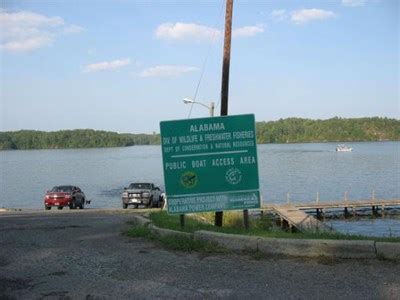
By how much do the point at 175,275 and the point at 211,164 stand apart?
3.77 meters

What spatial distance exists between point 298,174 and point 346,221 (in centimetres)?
3888

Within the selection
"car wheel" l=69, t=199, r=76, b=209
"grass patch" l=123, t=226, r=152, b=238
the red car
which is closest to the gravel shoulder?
"grass patch" l=123, t=226, r=152, b=238

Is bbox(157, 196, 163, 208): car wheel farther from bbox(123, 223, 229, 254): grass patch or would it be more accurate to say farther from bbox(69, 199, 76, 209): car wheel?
bbox(123, 223, 229, 254): grass patch

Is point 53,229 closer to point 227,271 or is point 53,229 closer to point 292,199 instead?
point 227,271

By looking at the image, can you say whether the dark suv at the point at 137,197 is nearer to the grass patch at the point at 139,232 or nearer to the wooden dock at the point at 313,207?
the wooden dock at the point at 313,207

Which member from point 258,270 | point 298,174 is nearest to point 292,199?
point 298,174

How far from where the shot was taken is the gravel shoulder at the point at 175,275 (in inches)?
251

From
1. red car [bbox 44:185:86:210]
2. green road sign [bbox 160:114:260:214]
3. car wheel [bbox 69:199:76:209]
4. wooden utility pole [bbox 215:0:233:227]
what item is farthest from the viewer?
car wheel [bbox 69:199:76:209]

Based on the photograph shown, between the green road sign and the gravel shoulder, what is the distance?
5.18 ft

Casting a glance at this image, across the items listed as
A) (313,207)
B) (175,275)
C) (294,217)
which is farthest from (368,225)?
(175,275)

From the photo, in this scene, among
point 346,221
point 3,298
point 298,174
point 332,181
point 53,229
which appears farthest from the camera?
point 298,174

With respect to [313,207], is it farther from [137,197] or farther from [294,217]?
[137,197]

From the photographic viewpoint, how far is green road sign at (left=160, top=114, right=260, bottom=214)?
10664 millimetres

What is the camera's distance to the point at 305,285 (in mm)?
6633
